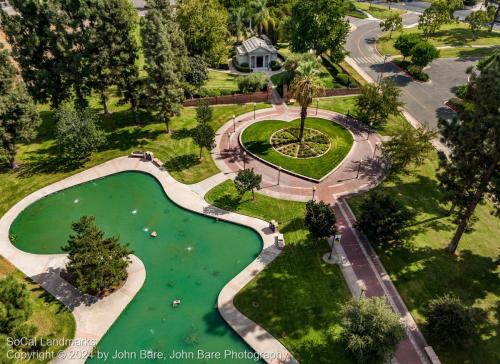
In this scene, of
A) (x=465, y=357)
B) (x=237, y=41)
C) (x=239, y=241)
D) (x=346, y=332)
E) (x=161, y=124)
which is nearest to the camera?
(x=346, y=332)

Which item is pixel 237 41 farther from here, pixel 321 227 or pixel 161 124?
pixel 321 227

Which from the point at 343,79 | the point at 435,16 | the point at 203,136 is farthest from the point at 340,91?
the point at 435,16

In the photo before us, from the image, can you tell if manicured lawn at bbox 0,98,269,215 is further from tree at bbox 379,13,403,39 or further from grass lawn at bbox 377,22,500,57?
tree at bbox 379,13,403,39

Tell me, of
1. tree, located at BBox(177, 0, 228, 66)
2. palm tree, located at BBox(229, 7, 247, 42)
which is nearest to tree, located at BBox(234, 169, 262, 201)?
tree, located at BBox(177, 0, 228, 66)

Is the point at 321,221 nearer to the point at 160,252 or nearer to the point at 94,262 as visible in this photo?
the point at 160,252

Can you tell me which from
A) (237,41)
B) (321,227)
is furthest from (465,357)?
(237,41)

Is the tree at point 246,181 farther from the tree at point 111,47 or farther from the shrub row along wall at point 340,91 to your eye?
the shrub row along wall at point 340,91
